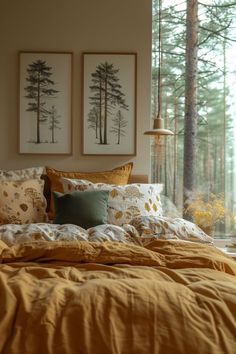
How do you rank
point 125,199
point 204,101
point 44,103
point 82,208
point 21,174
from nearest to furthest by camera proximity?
1. point 82,208
2. point 125,199
3. point 21,174
4. point 44,103
5. point 204,101

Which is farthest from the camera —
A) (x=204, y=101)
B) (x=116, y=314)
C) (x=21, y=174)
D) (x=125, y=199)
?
(x=204, y=101)

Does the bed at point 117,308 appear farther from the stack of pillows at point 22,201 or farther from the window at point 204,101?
the window at point 204,101

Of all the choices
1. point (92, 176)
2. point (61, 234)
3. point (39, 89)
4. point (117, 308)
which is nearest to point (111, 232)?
point (61, 234)

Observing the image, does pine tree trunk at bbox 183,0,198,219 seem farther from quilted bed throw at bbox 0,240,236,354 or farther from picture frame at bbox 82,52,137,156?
quilted bed throw at bbox 0,240,236,354

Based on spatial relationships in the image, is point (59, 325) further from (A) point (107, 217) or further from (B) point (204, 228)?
(B) point (204, 228)

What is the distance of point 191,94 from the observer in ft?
13.7

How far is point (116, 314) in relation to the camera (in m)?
1.38

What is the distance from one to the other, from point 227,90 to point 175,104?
482 millimetres

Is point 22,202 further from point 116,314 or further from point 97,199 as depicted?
point 116,314

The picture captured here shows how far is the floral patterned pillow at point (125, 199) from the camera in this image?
10.7ft

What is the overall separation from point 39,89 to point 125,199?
1.37 meters

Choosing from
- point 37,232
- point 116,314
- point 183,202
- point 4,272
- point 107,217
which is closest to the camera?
point 116,314

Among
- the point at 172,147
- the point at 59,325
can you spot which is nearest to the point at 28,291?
the point at 59,325

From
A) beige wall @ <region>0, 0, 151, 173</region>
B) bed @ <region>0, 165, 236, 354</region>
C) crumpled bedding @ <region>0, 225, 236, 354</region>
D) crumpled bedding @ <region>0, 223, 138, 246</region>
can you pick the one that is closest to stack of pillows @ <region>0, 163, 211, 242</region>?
crumpled bedding @ <region>0, 223, 138, 246</region>
